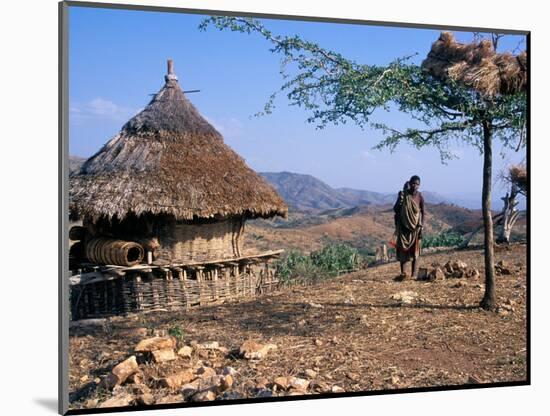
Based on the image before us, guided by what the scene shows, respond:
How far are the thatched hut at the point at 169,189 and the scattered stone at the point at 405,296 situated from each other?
4.80ft

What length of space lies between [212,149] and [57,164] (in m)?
1.60

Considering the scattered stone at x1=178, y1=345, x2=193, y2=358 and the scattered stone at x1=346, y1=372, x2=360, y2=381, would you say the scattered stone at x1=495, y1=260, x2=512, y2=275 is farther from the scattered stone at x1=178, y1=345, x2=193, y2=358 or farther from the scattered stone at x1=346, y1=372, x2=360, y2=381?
the scattered stone at x1=178, y1=345, x2=193, y2=358

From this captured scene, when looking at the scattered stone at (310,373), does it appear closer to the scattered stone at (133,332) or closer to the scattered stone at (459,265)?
the scattered stone at (133,332)

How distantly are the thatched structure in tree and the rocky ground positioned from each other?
788 mm

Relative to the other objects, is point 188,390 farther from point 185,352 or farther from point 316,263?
point 316,263

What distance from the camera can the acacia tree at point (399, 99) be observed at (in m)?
7.57

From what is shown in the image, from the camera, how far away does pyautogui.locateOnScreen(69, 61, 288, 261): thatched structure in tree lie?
7.31 metres

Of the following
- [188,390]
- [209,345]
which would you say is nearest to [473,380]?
[209,345]

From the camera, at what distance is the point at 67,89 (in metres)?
6.59

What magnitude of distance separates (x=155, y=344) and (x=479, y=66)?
13.9 ft

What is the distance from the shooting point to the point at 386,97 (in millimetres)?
7895

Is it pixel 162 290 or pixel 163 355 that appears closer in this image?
pixel 163 355

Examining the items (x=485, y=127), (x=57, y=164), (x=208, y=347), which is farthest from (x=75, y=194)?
(x=485, y=127)

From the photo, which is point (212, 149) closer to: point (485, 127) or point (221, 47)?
point (221, 47)
